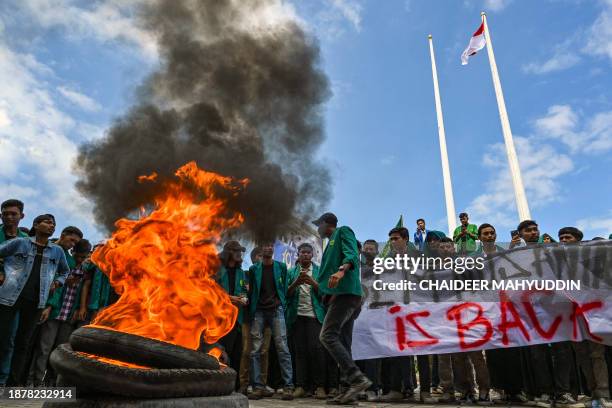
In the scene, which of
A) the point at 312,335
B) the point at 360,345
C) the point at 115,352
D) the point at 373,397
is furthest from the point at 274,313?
the point at 115,352

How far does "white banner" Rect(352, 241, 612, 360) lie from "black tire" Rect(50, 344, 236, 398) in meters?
4.30

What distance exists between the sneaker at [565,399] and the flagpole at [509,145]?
16312mm

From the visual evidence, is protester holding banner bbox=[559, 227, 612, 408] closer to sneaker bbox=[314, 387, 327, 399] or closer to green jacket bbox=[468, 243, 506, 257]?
green jacket bbox=[468, 243, 506, 257]

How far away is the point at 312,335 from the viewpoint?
7.62m

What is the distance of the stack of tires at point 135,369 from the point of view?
331 centimetres

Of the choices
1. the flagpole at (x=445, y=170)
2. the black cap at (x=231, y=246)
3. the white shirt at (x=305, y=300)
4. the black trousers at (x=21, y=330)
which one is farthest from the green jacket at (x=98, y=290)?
the flagpole at (x=445, y=170)

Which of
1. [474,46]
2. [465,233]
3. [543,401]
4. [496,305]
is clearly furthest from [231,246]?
[474,46]

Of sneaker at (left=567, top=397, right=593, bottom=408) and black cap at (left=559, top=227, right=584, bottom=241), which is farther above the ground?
black cap at (left=559, top=227, right=584, bottom=241)

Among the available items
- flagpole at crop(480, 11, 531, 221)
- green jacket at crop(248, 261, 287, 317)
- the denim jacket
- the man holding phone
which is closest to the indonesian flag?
flagpole at crop(480, 11, 531, 221)

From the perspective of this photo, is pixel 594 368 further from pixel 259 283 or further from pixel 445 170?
pixel 445 170

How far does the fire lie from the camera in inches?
165

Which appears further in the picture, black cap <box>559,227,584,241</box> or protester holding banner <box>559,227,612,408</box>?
black cap <box>559,227,584,241</box>

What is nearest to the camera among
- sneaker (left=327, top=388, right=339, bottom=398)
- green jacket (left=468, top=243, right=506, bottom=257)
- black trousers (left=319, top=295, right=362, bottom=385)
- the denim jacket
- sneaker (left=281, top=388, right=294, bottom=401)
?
black trousers (left=319, top=295, right=362, bottom=385)

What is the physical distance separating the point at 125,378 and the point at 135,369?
3.4 inches
